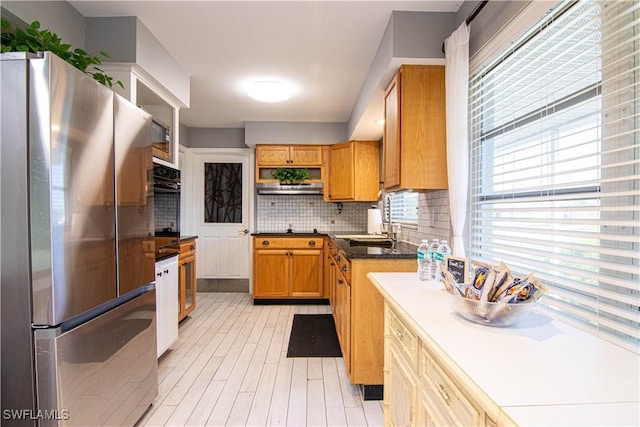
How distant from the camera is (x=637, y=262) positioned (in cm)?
90

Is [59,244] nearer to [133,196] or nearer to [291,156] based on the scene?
[133,196]

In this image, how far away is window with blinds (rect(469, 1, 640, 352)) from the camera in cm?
93

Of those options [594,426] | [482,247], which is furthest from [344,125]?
[594,426]

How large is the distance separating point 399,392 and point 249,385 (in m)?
1.31

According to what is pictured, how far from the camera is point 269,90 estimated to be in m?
2.91

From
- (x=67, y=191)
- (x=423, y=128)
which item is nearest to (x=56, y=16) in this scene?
(x=67, y=191)

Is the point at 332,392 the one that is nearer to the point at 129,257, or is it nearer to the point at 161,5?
the point at 129,257

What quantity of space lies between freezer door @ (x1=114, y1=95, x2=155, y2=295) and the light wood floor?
3.00 feet

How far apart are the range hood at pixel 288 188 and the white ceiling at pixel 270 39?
133 centimetres

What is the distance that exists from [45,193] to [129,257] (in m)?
0.54

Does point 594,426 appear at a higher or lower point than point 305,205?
lower

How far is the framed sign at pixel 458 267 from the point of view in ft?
4.39

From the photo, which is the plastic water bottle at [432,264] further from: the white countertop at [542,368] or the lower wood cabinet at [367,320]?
the white countertop at [542,368]

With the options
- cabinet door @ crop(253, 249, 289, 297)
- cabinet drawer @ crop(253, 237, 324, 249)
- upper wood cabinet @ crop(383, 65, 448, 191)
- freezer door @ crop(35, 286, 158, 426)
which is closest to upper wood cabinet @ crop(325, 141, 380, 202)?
cabinet drawer @ crop(253, 237, 324, 249)
